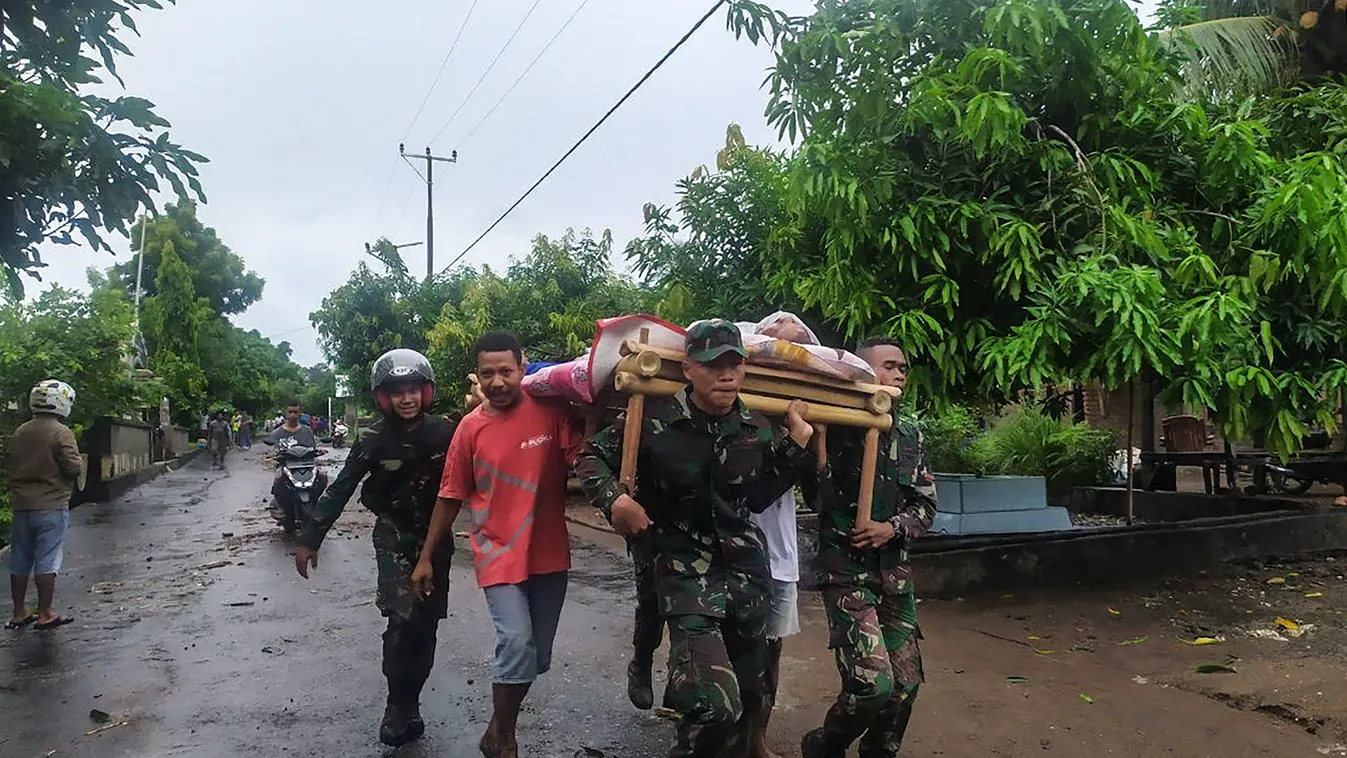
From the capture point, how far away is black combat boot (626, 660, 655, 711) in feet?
14.8

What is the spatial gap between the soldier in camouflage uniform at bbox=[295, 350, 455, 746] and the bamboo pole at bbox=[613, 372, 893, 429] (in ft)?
4.35

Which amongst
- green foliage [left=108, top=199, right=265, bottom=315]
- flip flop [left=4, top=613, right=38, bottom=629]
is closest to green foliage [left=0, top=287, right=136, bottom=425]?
flip flop [left=4, top=613, right=38, bottom=629]

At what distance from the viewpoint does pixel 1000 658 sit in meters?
5.65

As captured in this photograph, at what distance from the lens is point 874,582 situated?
367 centimetres

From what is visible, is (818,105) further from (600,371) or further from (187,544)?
(187,544)

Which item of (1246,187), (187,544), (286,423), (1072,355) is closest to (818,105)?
(1072,355)

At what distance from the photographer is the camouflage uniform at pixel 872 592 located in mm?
3492

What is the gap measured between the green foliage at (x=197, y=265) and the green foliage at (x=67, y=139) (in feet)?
118

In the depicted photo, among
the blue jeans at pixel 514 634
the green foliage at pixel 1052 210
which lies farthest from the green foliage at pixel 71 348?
the blue jeans at pixel 514 634

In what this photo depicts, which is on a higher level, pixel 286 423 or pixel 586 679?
pixel 286 423

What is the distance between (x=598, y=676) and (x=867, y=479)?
239 cm

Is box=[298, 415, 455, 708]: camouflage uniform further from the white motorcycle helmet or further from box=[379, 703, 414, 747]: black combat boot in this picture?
the white motorcycle helmet

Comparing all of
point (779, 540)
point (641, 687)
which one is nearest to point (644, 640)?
point (641, 687)

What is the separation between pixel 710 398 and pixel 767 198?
477 centimetres
